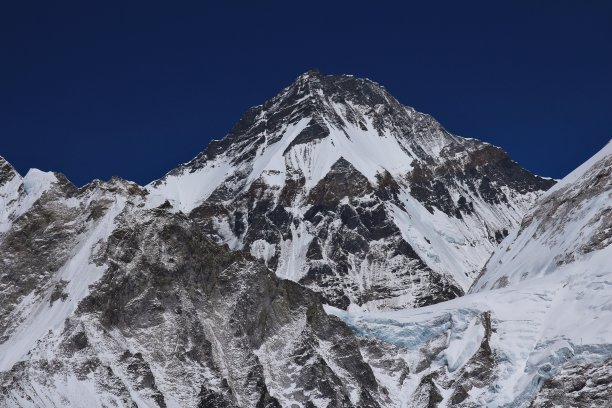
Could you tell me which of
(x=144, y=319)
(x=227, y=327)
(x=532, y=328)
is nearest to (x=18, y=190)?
(x=144, y=319)

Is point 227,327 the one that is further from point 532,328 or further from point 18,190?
point 18,190

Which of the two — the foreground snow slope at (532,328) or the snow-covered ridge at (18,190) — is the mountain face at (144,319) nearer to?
the snow-covered ridge at (18,190)

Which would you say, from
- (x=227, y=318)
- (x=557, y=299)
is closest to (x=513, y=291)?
(x=557, y=299)

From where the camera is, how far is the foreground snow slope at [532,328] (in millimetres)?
138000

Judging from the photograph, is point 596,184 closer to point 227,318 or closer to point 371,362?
point 371,362

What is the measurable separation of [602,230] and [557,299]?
617 inches

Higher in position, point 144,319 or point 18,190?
point 18,190

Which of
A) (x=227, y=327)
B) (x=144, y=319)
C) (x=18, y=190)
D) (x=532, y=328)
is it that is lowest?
(x=532, y=328)

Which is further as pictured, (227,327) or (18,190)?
(18,190)

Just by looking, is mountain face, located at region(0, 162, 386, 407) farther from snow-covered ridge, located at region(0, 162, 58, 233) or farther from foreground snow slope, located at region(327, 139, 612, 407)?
foreground snow slope, located at region(327, 139, 612, 407)

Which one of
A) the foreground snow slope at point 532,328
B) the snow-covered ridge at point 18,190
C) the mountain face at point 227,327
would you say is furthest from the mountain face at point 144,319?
the foreground snow slope at point 532,328

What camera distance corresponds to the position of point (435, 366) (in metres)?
158

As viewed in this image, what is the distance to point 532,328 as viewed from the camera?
497 ft

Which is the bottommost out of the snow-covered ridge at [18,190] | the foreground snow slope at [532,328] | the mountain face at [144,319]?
the foreground snow slope at [532,328]
